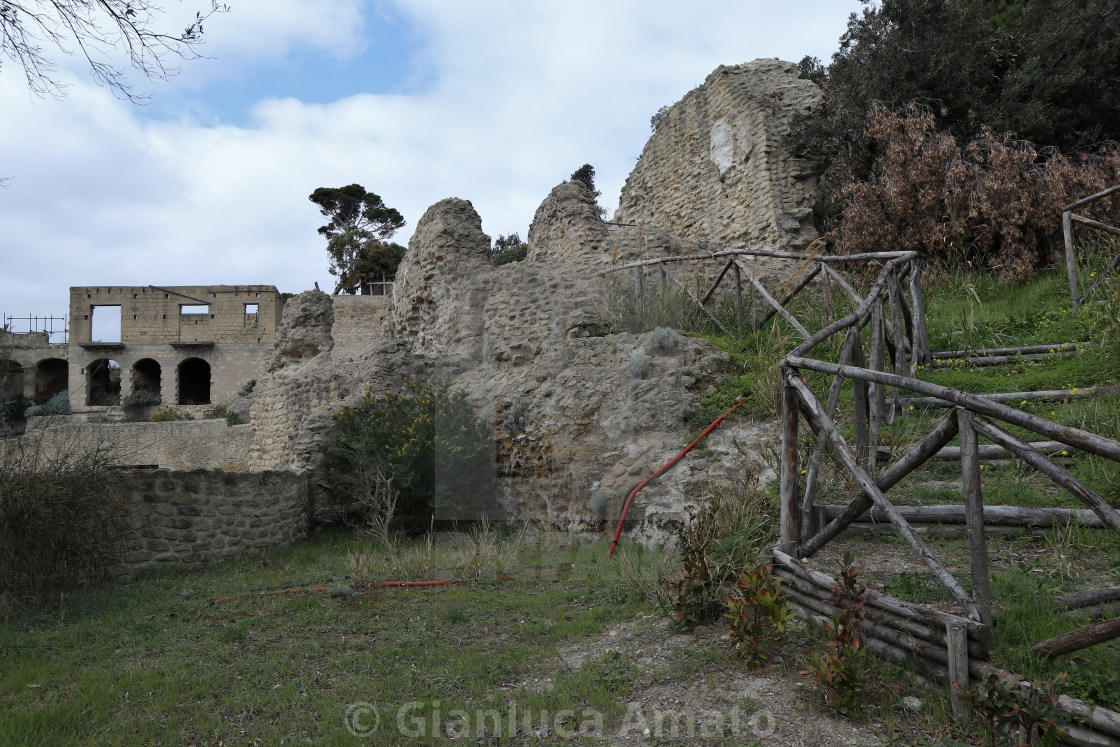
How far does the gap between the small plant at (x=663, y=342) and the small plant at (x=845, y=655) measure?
5.20 meters

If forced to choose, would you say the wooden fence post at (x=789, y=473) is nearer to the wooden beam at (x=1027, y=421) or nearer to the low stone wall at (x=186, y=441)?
the wooden beam at (x=1027, y=421)

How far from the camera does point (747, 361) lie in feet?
25.7

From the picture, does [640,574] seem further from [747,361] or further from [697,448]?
[747,361]

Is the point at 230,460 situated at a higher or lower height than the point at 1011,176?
lower

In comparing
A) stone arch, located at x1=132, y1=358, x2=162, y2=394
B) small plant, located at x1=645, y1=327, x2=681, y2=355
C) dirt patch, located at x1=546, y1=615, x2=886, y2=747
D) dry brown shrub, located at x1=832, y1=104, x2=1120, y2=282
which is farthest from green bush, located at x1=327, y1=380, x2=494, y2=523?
stone arch, located at x1=132, y1=358, x2=162, y2=394

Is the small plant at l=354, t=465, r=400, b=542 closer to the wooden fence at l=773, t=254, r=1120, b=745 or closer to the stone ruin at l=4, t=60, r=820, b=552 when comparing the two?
the stone ruin at l=4, t=60, r=820, b=552

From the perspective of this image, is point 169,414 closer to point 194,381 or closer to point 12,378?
point 194,381

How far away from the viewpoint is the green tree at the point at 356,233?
116 ft

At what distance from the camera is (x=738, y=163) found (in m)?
13.9

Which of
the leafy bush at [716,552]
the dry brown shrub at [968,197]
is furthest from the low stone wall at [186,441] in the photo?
the leafy bush at [716,552]

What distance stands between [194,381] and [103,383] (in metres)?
4.60

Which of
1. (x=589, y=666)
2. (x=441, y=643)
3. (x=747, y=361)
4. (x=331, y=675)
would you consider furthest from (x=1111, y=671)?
(x=747, y=361)

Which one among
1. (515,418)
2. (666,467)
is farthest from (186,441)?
(666,467)

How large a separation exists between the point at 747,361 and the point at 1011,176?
19.7 feet
